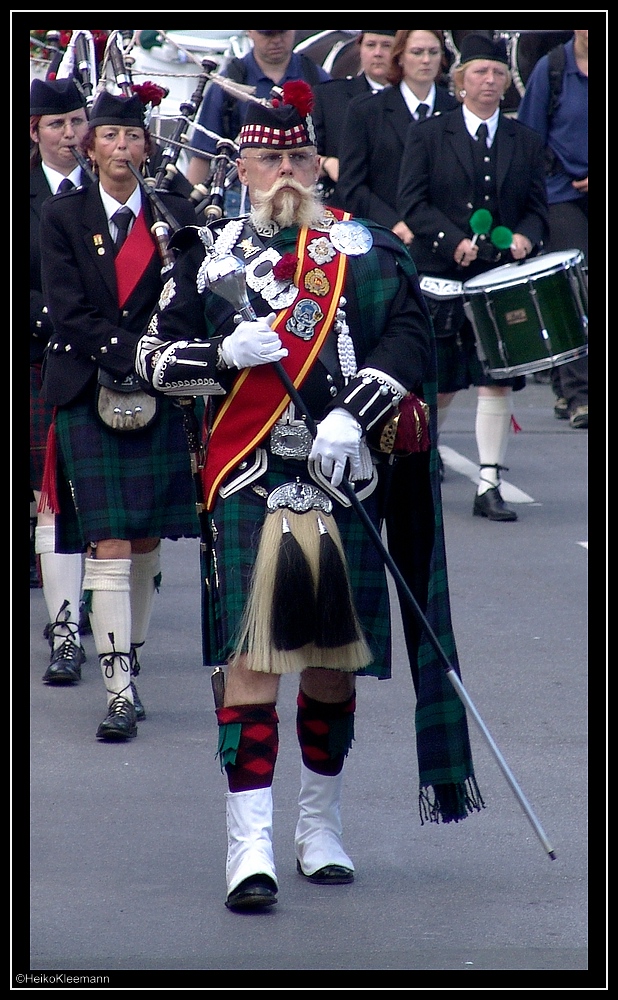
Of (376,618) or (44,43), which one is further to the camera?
(44,43)

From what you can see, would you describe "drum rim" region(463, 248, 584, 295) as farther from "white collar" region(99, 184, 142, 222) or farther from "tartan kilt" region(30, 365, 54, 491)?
"white collar" region(99, 184, 142, 222)

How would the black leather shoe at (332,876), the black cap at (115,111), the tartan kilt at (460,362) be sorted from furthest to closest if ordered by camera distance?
1. the tartan kilt at (460,362)
2. the black cap at (115,111)
3. the black leather shoe at (332,876)

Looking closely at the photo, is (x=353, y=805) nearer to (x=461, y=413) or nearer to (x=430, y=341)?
(x=430, y=341)

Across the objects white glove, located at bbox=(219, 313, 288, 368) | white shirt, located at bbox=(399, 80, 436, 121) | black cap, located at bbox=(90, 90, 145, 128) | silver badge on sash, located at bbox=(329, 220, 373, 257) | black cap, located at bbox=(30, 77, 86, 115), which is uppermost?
white shirt, located at bbox=(399, 80, 436, 121)

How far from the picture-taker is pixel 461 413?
1216cm

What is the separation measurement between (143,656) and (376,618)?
2400mm

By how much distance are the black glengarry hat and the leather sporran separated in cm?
145

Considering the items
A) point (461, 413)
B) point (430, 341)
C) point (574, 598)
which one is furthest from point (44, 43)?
point (430, 341)

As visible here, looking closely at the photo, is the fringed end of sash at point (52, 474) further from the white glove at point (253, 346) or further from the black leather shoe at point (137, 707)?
the white glove at point (253, 346)

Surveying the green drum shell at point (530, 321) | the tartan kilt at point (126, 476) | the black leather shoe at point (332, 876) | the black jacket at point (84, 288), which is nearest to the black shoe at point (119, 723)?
the tartan kilt at point (126, 476)

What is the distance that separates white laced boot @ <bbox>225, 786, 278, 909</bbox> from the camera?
4.09 meters

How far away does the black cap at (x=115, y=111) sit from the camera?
18.1 feet

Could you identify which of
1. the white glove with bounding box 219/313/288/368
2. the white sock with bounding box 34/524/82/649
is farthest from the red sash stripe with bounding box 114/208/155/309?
the white glove with bounding box 219/313/288/368

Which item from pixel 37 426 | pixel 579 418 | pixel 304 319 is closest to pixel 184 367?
pixel 304 319
